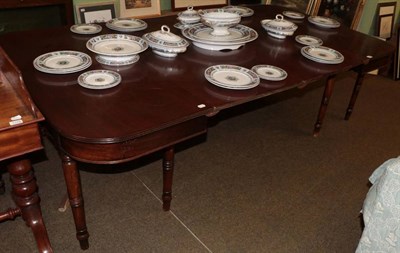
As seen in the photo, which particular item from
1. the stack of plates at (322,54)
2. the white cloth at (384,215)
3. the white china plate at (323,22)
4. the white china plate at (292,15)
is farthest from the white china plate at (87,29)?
the white cloth at (384,215)

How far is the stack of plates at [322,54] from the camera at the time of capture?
6.70 feet

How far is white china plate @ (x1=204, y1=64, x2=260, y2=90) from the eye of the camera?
1648 mm

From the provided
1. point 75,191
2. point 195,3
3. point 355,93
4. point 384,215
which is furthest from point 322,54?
point 75,191

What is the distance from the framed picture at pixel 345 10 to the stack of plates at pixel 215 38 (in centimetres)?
225

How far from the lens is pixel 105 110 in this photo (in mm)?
1415

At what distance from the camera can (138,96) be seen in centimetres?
153

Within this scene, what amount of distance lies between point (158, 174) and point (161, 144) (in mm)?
874

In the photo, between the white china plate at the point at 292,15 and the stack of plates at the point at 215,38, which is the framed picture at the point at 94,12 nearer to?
the stack of plates at the point at 215,38

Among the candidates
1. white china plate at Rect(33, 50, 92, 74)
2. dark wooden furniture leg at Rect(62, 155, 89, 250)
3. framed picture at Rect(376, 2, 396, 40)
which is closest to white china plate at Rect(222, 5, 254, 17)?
white china plate at Rect(33, 50, 92, 74)

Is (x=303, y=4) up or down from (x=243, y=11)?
down

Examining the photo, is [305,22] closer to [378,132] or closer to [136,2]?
[378,132]

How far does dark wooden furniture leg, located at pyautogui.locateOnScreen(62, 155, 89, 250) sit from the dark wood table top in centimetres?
21

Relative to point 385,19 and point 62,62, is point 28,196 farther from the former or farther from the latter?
point 385,19

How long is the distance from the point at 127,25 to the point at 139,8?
761 mm
